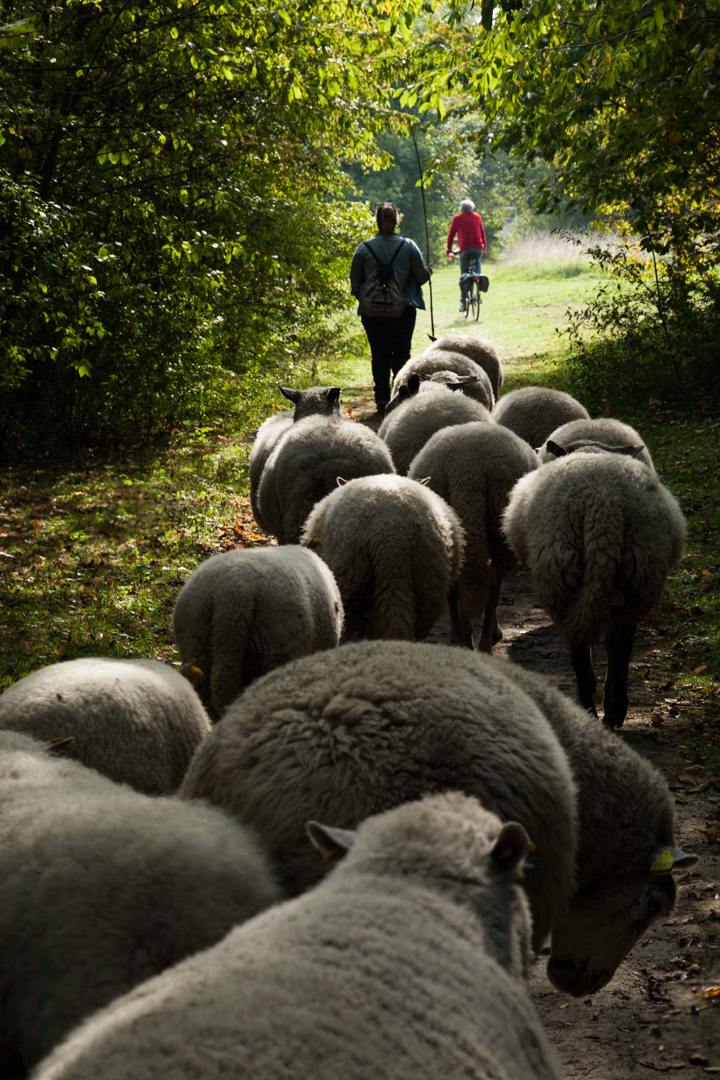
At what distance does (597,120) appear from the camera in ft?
45.0

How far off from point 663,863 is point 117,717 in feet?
6.30

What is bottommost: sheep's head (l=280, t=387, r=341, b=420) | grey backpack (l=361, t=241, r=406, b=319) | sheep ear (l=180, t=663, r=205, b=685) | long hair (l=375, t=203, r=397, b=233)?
sheep ear (l=180, t=663, r=205, b=685)

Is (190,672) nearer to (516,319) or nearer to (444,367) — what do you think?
(444,367)

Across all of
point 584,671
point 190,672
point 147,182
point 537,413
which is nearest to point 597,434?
point 537,413

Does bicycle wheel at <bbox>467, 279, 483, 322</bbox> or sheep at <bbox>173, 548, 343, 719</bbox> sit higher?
bicycle wheel at <bbox>467, 279, 483, 322</bbox>

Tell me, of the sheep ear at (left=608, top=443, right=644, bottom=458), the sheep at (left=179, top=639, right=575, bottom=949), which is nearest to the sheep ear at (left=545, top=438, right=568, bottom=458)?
the sheep ear at (left=608, top=443, right=644, bottom=458)

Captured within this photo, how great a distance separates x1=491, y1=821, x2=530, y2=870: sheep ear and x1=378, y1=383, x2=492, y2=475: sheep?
5804 mm

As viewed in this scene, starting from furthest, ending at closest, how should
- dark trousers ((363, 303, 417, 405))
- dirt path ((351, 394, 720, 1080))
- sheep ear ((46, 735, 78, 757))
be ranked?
dark trousers ((363, 303, 417, 405)) < dirt path ((351, 394, 720, 1080)) < sheep ear ((46, 735, 78, 757))

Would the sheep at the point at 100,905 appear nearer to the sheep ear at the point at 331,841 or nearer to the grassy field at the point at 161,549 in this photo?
the sheep ear at the point at 331,841

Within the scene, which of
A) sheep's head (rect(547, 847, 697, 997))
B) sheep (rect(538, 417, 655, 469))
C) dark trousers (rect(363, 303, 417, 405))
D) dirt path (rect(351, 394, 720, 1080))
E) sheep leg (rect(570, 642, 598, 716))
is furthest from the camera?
dark trousers (rect(363, 303, 417, 405))

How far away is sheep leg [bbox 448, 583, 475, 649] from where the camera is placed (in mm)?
6129

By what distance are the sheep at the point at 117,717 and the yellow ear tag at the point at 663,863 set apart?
5.57 ft

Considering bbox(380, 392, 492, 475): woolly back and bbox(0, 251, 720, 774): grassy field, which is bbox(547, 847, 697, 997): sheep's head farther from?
bbox(380, 392, 492, 475): woolly back

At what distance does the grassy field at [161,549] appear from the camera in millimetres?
5820
